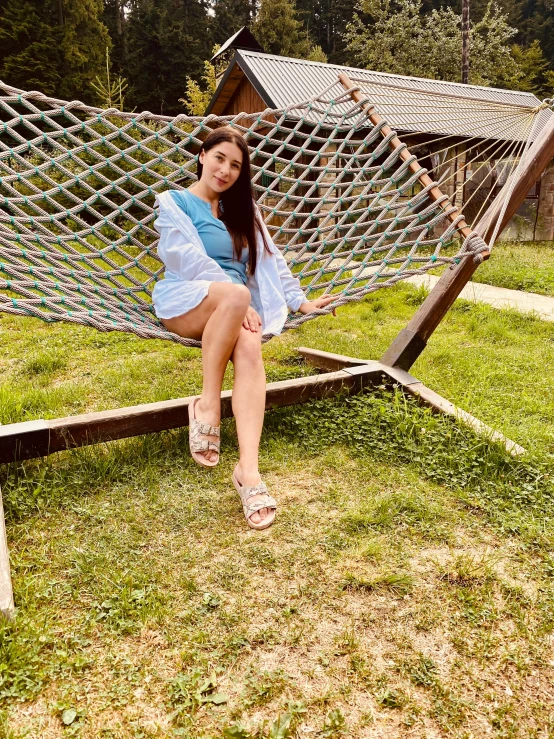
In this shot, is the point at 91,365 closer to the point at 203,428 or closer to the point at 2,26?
the point at 203,428

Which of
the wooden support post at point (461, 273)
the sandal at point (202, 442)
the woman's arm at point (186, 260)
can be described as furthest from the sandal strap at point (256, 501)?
the wooden support post at point (461, 273)

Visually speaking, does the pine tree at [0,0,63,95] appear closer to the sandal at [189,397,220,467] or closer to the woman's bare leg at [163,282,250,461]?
the woman's bare leg at [163,282,250,461]

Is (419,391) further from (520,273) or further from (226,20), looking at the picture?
(226,20)

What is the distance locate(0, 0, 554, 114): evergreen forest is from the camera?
15.0m

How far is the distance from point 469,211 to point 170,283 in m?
8.25

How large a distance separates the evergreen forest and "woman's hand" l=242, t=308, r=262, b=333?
7.40 meters

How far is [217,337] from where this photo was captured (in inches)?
60.0

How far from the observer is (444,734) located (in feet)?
3.14

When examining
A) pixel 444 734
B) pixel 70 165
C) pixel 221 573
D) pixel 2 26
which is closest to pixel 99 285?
pixel 221 573

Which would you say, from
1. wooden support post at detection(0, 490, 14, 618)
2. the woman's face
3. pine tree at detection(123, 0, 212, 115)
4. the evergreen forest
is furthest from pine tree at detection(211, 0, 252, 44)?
wooden support post at detection(0, 490, 14, 618)

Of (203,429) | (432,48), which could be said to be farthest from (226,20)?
(203,429)

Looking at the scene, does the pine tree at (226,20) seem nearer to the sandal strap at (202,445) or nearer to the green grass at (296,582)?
the green grass at (296,582)

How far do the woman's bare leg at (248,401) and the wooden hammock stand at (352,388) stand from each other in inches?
15.6

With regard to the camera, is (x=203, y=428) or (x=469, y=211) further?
(x=469, y=211)
